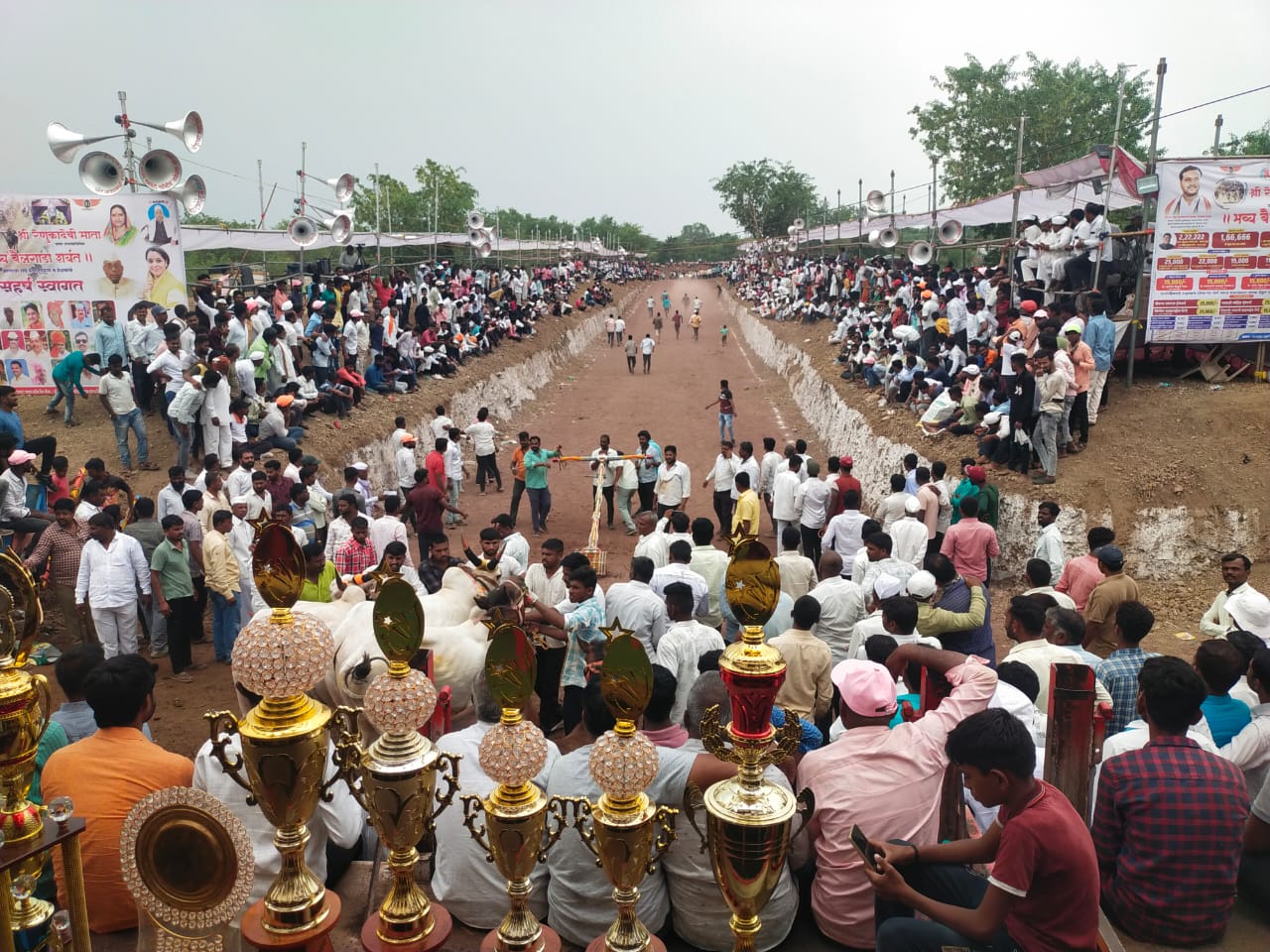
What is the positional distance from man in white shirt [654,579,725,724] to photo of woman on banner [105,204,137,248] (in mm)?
11327

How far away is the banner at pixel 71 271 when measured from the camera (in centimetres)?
1292

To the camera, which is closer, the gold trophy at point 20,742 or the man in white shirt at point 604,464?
the gold trophy at point 20,742

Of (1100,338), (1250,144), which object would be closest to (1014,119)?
(1250,144)

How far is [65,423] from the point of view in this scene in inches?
520

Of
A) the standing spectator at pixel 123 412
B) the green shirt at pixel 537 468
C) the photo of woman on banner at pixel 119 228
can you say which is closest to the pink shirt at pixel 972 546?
the green shirt at pixel 537 468

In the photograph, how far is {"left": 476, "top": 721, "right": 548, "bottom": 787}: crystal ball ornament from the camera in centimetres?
245

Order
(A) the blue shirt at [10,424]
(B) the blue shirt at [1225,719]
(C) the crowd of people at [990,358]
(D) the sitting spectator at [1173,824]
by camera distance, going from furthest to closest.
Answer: (C) the crowd of people at [990,358]
(A) the blue shirt at [10,424]
(B) the blue shirt at [1225,719]
(D) the sitting spectator at [1173,824]

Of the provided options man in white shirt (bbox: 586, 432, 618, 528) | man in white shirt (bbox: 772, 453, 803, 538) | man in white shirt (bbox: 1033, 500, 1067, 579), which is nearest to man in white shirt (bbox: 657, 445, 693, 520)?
man in white shirt (bbox: 586, 432, 618, 528)

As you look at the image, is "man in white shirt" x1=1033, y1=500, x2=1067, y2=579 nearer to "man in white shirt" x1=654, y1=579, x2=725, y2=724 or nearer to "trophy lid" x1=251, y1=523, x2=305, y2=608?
"man in white shirt" x1=654, y1=579, x2=725, y2=724

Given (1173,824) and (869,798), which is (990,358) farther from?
(869,798)

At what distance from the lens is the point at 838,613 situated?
6.80 metres

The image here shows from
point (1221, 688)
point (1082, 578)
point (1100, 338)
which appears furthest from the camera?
point (1100, 338)

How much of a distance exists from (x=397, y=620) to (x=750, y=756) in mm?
1079

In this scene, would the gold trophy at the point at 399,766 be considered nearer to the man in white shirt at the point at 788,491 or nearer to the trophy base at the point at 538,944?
the trophy base at the point at 538,944
